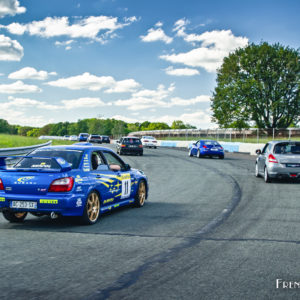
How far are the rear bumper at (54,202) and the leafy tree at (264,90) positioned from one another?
49.3m

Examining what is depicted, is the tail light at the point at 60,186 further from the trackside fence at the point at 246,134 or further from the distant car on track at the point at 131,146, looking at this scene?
the trackside fence at the point at 246,134

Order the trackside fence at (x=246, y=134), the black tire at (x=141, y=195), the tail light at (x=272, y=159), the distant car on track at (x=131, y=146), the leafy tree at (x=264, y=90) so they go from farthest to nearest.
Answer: the leafy tree at (x=264, y=90) → the trackside fence at (x=246, y=134) → the distant car on track at (x=131, y=146) → the tail light at (x=272, y=159) → the black tire at (x=141, y=195)

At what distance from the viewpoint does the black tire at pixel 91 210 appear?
740 cm

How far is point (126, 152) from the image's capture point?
33.8m

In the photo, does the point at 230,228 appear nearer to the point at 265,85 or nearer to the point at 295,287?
the point at 295,287

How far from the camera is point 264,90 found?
54.8 metres

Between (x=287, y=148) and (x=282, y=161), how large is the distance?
59 cm

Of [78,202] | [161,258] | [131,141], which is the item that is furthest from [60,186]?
[131,141]

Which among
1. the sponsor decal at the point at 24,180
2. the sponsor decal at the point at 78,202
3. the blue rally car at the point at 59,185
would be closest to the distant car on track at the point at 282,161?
the blue rally car at the point at 59,185

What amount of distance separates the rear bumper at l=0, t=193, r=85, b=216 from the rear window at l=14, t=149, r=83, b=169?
590 millimetres

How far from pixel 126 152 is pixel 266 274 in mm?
29327

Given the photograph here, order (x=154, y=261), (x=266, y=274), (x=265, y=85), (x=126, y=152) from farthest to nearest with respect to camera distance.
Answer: (x=265, y=85) → (x=126, y=152) → (x=154, y=261) → (x=266, y=274)

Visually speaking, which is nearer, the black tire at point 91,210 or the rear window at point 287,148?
the black tire at point 91,210

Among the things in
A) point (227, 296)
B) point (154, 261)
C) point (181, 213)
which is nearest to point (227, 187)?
point (181, 213)
